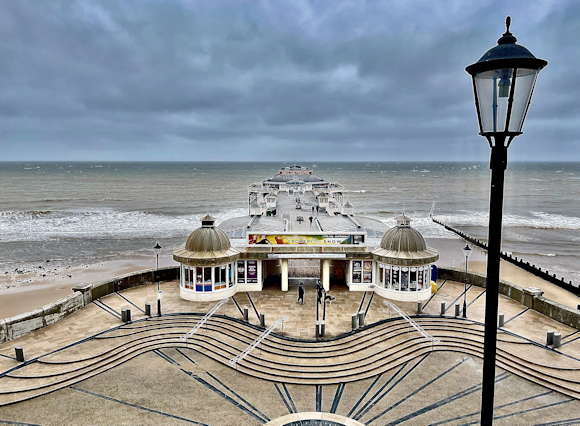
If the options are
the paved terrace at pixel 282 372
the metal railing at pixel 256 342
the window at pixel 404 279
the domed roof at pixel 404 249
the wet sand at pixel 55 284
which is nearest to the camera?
the paved terrace at pixel 282 372

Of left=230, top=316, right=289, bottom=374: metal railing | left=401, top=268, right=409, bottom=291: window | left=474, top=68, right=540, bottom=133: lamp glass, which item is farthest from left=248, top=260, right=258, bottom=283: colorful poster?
left=474, top=68, right=540, bottom=133: lamp glass

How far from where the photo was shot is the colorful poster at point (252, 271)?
2581 cm

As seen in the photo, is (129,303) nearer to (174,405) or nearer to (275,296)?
(275,296)

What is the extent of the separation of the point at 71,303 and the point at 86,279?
54.3ft

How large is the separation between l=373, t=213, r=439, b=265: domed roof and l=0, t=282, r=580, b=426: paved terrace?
293 cm

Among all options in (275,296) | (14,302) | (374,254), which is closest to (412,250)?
(374,254)

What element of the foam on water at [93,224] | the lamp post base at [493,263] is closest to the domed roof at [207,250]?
the lamp post base at [493,263]

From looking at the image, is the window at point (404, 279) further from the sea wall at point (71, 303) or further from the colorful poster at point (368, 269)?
the sea wall at point (71, 303)

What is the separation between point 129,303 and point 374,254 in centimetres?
1493

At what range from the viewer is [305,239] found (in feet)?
82.6

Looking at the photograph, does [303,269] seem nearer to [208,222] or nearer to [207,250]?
[208,222]

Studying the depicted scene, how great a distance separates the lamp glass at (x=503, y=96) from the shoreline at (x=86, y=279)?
30337 mm

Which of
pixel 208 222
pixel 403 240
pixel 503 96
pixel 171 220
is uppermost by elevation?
pixel 503 96

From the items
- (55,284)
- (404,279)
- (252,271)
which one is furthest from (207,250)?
(55,284)
